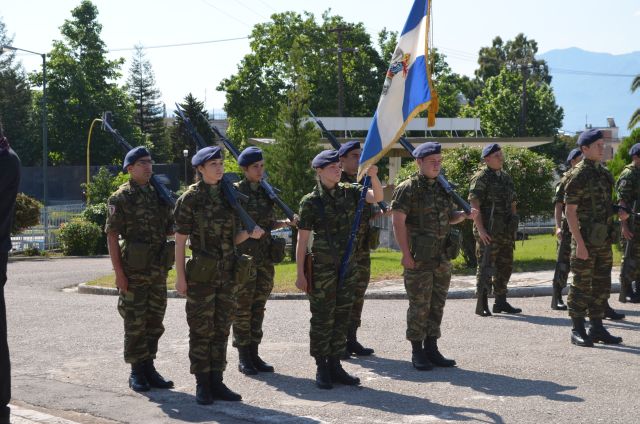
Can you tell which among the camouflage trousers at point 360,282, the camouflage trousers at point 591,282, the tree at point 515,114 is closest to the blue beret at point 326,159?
the camouflage trousers at point 360,282

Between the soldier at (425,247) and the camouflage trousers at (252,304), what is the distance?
1.32 metres

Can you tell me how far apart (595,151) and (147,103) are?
317ft

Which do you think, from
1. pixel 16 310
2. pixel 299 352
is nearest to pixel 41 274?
pixel 16 310

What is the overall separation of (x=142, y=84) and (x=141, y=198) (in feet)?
319

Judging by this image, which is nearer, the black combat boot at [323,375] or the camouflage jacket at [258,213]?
the black combat boot at [323,375]

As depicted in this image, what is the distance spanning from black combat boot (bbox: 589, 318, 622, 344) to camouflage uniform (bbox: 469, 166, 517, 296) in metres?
2.37

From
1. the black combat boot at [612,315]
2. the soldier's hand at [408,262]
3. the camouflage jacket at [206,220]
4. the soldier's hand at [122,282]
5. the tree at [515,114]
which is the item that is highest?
the tree at [515,114]

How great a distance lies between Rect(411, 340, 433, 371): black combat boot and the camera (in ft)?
27.1

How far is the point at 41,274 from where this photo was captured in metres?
22.2

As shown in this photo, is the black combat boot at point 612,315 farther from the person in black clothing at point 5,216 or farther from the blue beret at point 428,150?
the person in black clothing at point 5,216

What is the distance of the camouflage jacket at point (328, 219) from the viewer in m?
7.62

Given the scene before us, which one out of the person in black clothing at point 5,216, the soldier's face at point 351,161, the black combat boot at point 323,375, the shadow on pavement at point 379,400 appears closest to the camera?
the person in black clothing at point 5,216

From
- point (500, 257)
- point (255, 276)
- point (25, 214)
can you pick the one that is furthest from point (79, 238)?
point (255, 276)

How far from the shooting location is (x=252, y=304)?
855 centimetres
